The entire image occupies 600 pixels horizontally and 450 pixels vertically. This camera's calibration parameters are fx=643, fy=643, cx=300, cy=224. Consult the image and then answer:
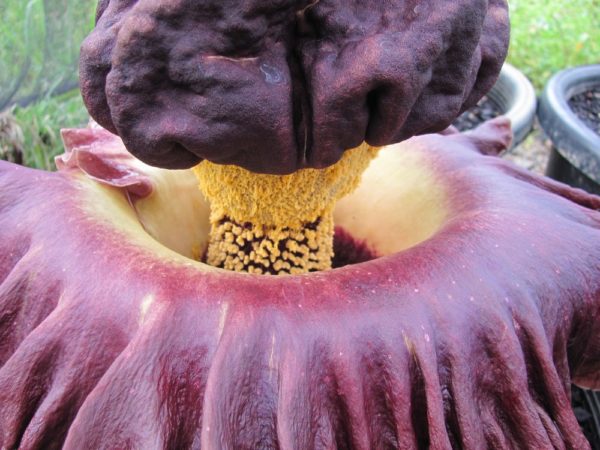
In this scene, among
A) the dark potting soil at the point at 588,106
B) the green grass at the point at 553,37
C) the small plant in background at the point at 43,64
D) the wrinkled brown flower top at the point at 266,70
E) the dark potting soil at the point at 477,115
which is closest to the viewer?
the wrinkled brown flower top at the point at 266,70

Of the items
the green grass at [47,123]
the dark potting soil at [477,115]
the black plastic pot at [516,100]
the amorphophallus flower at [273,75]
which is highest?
the amorphophallus flower at [273,75]

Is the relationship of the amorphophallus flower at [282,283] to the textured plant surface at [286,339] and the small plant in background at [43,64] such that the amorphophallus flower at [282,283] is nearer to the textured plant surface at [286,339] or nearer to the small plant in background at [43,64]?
the textured plant surface at [286,339]

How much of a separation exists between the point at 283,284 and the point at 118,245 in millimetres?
203

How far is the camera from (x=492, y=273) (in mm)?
759

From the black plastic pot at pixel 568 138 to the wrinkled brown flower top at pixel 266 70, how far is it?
1246 mm

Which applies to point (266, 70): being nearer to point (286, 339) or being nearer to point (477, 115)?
point (286, 339)

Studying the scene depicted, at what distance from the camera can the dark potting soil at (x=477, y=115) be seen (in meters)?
2.56

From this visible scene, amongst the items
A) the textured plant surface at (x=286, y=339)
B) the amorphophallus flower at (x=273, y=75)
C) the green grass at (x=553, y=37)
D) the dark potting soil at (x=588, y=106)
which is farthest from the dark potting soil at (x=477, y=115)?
the amorphophallus flower at (x=273, y=75)

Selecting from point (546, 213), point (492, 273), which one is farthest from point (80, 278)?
point (546, 213)

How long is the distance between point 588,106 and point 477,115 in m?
0.48

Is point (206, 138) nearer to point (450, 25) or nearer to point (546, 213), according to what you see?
point (450, 25)

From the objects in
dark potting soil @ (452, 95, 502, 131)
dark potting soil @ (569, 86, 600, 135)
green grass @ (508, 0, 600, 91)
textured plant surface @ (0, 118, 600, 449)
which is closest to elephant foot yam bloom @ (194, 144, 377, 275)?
textured plant surface @ (0, 118, 600, 449)

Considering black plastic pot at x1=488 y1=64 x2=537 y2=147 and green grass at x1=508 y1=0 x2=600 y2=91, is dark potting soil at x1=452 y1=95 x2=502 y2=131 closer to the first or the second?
black plastic pot at x1=488 y1=64 x2=537 y2=147

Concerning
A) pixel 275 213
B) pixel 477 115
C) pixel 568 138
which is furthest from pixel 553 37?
pixel 275 213
